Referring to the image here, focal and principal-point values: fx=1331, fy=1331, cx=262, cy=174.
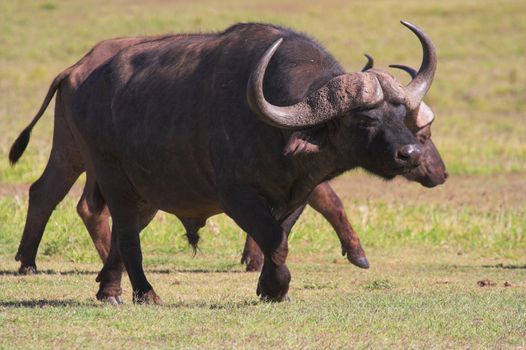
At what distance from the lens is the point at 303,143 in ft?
30.3

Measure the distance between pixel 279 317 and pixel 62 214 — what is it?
25.8ft

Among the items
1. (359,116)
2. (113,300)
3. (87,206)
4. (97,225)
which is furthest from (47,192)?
(359,116)

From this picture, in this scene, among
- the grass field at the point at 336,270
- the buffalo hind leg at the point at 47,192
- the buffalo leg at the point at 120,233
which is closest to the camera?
the grass field at the point at 336,270

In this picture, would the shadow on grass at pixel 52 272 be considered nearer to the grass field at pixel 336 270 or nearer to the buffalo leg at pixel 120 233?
the grass field at pixel 336 270

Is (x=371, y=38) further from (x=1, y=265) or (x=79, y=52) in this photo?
(x=1, y=265)

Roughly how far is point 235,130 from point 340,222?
14.3 ft

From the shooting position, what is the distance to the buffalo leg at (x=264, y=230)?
926 centimetres

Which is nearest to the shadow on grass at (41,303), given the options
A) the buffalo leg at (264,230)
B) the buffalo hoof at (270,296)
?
the buffalo hoof at (270,296)

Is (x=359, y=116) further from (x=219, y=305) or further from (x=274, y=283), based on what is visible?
(x=219, y=305)

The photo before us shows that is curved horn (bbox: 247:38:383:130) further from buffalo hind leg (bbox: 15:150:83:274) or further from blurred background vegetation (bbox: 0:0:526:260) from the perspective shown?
blurred background vegetation (bbox: 0:0:526:260)

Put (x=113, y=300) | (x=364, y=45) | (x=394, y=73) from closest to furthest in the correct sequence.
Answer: (x=113, y=300) < (x=394, y=73) < (x=364, y=45)

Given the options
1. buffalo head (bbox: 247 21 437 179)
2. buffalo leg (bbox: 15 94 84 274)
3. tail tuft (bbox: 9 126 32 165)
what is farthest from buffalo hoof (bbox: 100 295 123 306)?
tail tuft (bbox: 9 126 32 165)

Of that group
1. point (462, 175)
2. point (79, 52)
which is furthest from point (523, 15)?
point (462, 175)

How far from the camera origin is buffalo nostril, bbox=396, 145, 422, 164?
29.0 ft
